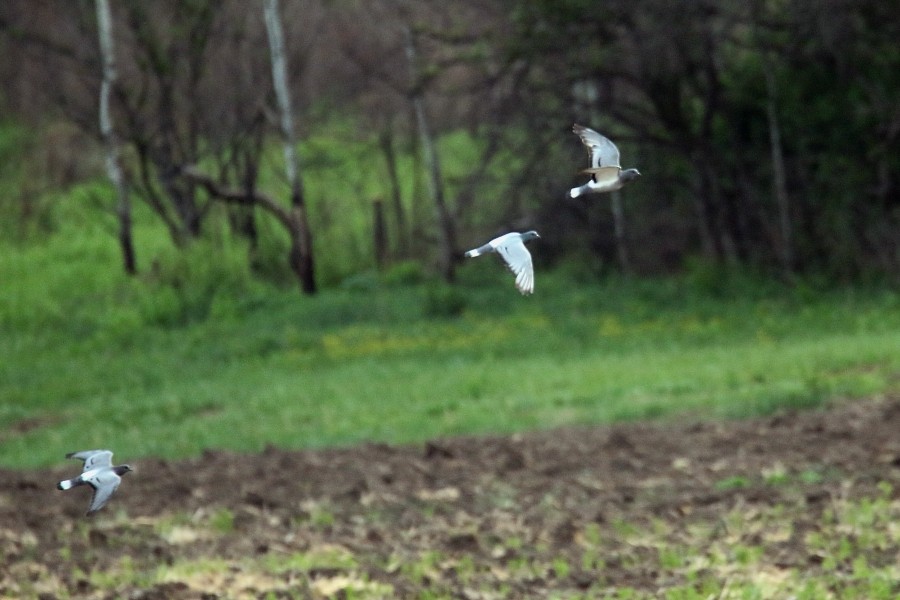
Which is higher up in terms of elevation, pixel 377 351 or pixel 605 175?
pixel 605 175

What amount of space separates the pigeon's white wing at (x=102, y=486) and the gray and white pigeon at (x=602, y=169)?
185 cm

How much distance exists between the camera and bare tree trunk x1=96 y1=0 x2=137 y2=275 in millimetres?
21109

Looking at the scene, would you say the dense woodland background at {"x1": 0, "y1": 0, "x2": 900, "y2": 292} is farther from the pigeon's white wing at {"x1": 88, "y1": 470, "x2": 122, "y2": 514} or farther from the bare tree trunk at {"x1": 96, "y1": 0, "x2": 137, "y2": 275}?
the pigeon's white wing at {"x1": 88, "y1": 470, "x2": 122, "y2": 514}

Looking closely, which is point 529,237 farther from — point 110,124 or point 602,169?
point 110,124

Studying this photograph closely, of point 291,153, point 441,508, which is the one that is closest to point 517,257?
point 441,508

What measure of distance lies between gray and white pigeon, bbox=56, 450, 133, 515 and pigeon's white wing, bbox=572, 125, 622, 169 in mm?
1931

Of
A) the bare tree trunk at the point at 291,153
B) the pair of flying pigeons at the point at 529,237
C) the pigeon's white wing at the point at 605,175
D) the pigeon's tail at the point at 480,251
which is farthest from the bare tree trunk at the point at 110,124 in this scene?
the pigeon's white wing at the point at 605,175

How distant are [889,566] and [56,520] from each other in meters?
4.63

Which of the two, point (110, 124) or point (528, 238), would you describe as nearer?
point (528, 238)

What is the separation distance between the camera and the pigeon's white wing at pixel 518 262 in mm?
4609

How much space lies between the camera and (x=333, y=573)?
7137 millimetres

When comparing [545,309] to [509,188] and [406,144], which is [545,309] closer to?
[509,188]

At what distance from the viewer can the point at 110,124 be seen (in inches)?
868

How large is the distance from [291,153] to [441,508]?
43.3 feet
